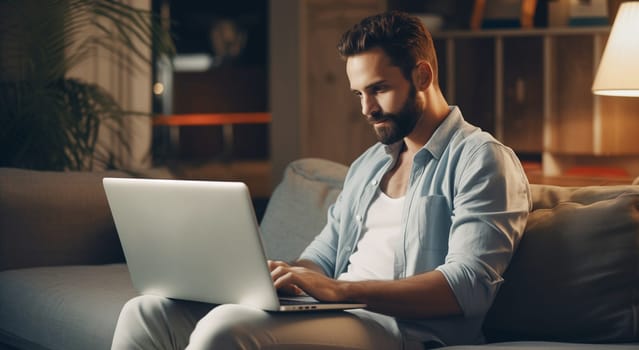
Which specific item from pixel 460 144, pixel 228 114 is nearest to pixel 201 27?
pixel 228 114

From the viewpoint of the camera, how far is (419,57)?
2.19m

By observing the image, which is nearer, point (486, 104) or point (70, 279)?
point (70, 279)

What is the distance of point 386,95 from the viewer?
2.18 m

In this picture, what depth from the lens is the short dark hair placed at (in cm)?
216

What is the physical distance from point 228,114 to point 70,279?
8.20 m

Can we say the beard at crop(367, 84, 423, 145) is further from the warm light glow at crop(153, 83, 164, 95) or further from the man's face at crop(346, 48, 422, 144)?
the warm light glow at crop(153, 83, 164, 95)

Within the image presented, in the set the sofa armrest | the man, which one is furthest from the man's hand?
the sofa armrest

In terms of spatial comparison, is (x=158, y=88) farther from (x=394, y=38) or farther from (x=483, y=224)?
(x=483, y=224)

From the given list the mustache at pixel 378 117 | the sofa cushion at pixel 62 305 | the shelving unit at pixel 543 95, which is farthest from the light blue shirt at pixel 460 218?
the shelving unit at pixel 543 95

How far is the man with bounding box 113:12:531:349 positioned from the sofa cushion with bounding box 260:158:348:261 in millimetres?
363

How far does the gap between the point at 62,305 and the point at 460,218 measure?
116 cm

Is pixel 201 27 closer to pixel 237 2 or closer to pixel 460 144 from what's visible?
pixel 237 2

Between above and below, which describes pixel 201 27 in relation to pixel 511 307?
above

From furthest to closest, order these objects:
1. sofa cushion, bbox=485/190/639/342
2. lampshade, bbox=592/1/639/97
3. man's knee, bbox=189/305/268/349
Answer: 1. lampshade, bbox=592/1/639/97
2. sofa cushion, bbox=485/190/639/342
3. man's knee, bbox=189/305/268/349
